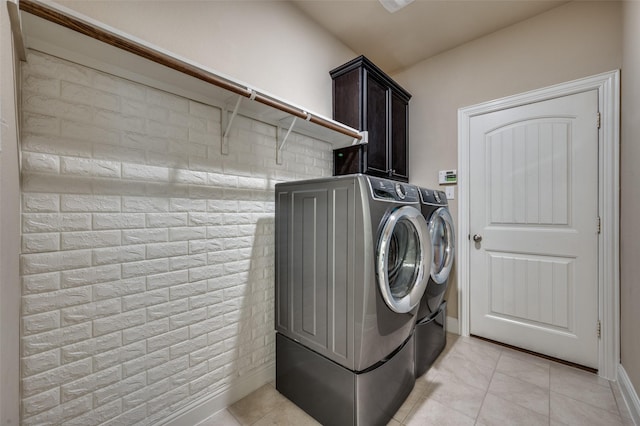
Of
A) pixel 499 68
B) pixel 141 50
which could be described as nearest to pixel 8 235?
pixel 141 50

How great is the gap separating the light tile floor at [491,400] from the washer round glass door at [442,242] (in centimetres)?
66

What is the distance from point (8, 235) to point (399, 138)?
2.63 meters

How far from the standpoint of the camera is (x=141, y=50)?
0.99m

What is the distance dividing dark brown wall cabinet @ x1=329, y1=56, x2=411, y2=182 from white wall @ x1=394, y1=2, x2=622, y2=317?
0.36 meters

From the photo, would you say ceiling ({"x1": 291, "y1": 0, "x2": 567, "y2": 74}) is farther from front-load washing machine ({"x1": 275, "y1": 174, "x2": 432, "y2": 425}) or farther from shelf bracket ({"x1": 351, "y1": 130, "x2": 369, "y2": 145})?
front-load washing machine ({"x1": 275, "y1": 174, "x2": 432, "y2": 425})

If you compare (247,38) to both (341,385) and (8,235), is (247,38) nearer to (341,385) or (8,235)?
(8,235)

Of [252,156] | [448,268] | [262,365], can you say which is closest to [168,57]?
[252,156]

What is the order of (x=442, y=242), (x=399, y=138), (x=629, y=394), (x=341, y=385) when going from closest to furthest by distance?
1. (x=341, y=385)
2. (x=629, y=394)
3. (x=442, y=242)
4. (x=399, y=138)

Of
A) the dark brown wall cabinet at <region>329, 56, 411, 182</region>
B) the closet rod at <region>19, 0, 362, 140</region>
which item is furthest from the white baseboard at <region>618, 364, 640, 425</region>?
the closet rod at <region>19, 0, 362, 140</region>

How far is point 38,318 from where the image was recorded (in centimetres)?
98

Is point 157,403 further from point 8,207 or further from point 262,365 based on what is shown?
point 8,207

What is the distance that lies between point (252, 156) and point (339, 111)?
3.21 feet

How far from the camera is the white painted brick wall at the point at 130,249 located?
39.1 inches

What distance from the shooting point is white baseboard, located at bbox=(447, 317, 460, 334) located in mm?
2465
